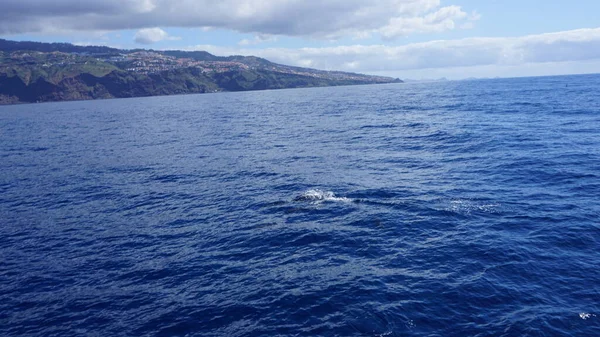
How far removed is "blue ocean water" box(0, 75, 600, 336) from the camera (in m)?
20.8

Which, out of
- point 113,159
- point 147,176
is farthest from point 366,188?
point 113,159

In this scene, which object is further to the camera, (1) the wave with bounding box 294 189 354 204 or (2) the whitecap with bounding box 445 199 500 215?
(1) the wave with bounding box 294 189 354 204

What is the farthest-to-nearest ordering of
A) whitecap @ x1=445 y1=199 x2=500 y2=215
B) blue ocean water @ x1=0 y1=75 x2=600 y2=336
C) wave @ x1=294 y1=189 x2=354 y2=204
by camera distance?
1. wave @ x1=294 y1=189 x2=354 y2=204
2. whitecap @ x1=445 y1=199 x2=500 y2=215
3. blue ocean water @ x1=0 y1=75 x2=600 y2=336

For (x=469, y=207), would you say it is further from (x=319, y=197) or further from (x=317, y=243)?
(x=317, y=243)

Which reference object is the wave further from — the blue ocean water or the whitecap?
the whitecap

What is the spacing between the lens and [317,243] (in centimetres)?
2998

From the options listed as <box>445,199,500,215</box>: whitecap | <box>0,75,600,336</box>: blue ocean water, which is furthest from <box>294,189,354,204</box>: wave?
<box>445,199,500,215</box>: whitecap

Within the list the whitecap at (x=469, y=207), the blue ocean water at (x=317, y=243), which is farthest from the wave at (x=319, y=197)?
the whitecap at (x=469, y=207)

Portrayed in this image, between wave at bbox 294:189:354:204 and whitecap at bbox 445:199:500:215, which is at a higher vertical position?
whitecap at bbox 445:199:500:215

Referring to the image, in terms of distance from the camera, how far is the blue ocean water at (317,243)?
20797 mm

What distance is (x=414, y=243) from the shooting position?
28.7m

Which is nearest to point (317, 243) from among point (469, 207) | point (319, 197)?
point (319, 197)

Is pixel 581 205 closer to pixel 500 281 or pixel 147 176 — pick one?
pixel 500 281

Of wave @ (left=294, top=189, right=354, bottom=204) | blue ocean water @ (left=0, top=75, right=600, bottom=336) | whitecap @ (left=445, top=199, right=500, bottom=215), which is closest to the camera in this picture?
blue ocean water @ (left=0, top=75, right=600, bottom=336)
